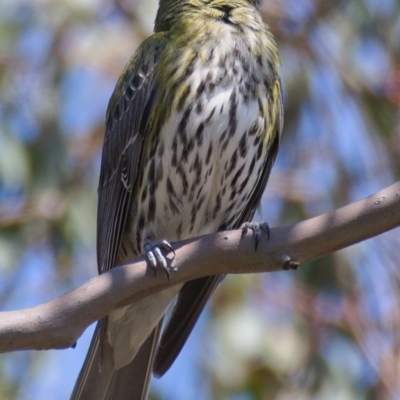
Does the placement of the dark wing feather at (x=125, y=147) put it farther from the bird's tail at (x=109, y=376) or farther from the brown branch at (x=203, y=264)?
the brown branch at (x=203, y=264)

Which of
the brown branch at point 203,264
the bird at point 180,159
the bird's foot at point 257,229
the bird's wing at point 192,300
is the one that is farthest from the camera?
the bird's wing at point 192,300

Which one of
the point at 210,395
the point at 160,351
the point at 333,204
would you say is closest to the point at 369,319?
the point at 333,204

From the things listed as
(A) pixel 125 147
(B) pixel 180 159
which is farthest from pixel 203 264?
(A) pixel 125 147

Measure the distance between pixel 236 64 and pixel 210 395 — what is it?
208 cm

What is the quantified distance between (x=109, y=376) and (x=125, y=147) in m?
0.95

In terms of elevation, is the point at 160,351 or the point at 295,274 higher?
the point at 295,274

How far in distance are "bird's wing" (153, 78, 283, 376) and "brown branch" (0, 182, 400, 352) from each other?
2.95 ft

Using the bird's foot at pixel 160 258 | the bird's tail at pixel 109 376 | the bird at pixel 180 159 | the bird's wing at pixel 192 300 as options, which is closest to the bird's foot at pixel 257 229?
the bird's foot at pixel 160 258

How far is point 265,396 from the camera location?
4930 mm

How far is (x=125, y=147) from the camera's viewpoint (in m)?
4.05

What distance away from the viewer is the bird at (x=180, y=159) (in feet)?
12.5

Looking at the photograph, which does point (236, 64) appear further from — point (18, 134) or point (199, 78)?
point (18, 134)

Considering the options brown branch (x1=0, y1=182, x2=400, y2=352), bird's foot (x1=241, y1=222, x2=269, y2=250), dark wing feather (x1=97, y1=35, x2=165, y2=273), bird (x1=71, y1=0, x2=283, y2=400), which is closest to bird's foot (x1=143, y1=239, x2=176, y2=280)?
brown branch (x1=0, y1=182, x2=400, y2=352)

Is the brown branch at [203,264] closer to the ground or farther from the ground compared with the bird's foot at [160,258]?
closer to the ground
